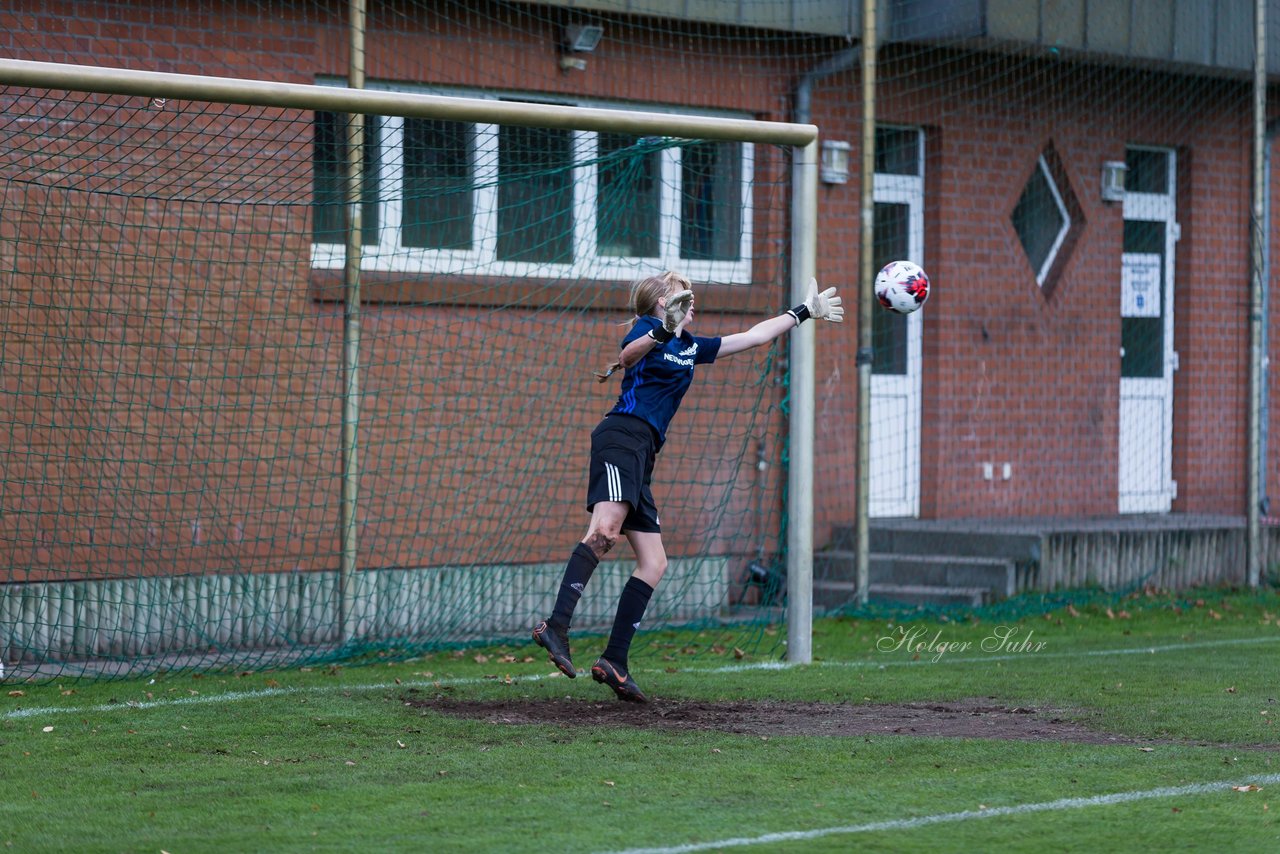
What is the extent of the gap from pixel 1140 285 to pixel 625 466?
8.54 meters

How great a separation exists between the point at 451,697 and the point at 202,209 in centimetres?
354

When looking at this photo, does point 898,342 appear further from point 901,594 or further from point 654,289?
point 654,289

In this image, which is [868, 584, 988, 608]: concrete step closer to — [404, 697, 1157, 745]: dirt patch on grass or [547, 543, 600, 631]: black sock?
[404, 697, 1157, 745]: dirt patch on grass

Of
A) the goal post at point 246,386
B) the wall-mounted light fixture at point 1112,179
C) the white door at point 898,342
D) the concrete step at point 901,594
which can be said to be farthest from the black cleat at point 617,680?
the wall-mounted light fixture at point 1112,179

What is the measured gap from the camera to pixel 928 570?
11.9m

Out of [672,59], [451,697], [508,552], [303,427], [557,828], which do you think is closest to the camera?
[557,828]

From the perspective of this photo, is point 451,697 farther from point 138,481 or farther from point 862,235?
point 862,235

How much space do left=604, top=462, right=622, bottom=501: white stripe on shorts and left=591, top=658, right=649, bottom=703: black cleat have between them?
2.35 ft

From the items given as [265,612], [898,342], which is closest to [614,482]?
[265,612]

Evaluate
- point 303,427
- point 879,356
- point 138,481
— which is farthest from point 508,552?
point 879,356

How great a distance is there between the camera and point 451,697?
306 inches

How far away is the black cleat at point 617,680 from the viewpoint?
24.1ft

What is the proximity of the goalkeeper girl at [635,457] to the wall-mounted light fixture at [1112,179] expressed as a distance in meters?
7.34

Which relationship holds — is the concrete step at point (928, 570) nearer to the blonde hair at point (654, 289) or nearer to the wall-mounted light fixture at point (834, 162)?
the wall-mounted light fixture at point (834, 162)
